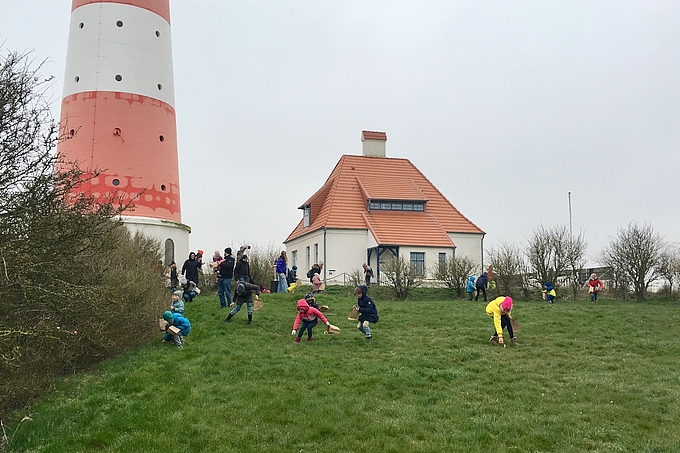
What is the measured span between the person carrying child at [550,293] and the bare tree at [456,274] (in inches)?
127

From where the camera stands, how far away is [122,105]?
27.3 m

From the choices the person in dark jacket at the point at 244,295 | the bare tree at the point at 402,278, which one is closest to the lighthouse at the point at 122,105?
the bare tree at the point at 402,278

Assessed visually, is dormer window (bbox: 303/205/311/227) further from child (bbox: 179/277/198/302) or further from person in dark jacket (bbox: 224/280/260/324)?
person in dark jacket (bbox: 224/280/260/324)

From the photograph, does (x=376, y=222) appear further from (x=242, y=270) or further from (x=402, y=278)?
(x=242, y=270)

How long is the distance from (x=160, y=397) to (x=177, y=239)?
18.6m

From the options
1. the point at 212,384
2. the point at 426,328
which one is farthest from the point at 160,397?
the point at 426,328

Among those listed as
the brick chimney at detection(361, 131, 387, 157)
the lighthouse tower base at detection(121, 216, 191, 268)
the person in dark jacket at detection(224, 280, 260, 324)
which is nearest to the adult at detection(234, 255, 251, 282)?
the person in dark jacket at detection(224, 280, 260, 324)

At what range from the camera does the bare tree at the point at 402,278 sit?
88.5 ft

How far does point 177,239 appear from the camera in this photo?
29047mm

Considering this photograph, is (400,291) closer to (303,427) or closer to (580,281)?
(580,281)

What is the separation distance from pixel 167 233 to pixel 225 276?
9934 millimetres

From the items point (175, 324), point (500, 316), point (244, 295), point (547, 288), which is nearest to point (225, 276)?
point (244, 295)

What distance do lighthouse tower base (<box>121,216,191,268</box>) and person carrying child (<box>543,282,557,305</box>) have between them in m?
15.2

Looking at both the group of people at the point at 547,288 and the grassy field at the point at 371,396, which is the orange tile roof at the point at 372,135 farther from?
the grassy field at the point at 371,396
